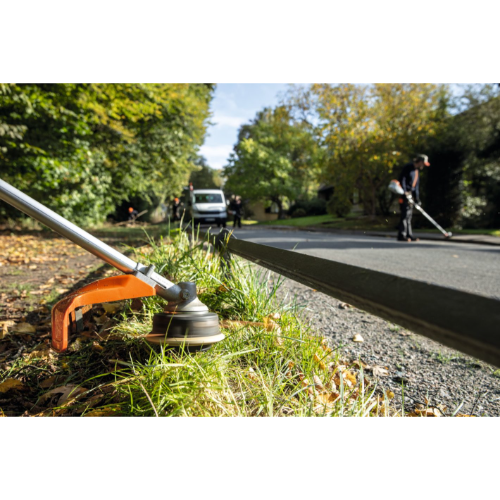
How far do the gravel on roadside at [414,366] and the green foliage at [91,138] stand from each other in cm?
682

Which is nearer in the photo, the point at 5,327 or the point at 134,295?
the point at 134,295

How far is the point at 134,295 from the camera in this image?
2.11 metres

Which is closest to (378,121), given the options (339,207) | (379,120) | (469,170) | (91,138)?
(379,120)

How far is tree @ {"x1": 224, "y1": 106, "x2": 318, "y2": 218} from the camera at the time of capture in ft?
44.8

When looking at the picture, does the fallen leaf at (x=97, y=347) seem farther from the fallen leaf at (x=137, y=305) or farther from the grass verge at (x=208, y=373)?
the fallen leaf at (x=137, y=305)

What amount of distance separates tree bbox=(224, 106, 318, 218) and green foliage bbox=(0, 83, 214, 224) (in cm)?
293

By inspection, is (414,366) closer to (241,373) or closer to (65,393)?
(241,373)

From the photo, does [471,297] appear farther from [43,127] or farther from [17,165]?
[43,127]

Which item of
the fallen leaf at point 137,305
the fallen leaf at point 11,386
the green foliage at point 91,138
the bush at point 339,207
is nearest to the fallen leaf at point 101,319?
the fallen leaf at point 137,305

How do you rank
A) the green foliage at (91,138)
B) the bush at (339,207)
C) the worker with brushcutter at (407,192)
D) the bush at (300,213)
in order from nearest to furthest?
the green foliage at (91,138) → the worker with brushcutter at (407,192) → the bush at (339,207) → the bush at (300,213)

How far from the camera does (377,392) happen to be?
7.61 feet

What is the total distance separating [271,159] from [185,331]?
1904 cm

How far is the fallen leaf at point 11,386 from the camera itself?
89.6 inches

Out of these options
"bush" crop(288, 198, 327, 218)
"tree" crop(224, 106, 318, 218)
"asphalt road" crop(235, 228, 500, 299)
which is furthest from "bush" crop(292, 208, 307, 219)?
"asphalt road" crop(235, 228, 500, 299)
